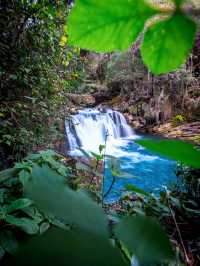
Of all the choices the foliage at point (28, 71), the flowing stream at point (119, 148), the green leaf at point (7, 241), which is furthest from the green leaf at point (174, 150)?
the flowing stream at point (119, 148)

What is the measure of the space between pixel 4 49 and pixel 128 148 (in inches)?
181

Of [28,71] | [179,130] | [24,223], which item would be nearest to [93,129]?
[179,130]

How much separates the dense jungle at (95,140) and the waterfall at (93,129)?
0.04m

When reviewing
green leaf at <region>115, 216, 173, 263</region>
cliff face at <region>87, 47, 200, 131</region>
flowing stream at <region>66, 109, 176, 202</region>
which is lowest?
flowing stream at <region>66, 109, 176, 202</region>

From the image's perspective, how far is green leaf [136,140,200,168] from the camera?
6.1 inches

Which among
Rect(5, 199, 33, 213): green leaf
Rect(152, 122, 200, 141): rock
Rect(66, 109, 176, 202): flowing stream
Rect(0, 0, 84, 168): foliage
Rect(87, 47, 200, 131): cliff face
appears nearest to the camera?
Rect(5, 199, 33, 213): green leaf

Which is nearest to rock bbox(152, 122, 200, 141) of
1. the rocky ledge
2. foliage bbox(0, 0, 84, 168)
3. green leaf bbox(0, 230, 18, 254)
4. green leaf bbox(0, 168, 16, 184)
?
the rocky ledge

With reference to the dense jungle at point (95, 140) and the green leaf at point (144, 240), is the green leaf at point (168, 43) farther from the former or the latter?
the green leaf at point (144, 240)

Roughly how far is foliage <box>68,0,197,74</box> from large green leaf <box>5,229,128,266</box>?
0.14 m

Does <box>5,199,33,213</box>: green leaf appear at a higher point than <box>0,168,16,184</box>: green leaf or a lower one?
lower

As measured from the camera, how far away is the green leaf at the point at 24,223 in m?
1.01

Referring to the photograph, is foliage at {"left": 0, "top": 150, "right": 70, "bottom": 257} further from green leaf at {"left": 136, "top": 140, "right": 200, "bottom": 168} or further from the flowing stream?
the flowing stream

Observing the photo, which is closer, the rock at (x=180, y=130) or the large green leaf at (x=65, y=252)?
the large green leaf at (x=65, y=252)

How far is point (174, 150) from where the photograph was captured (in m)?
0.16
